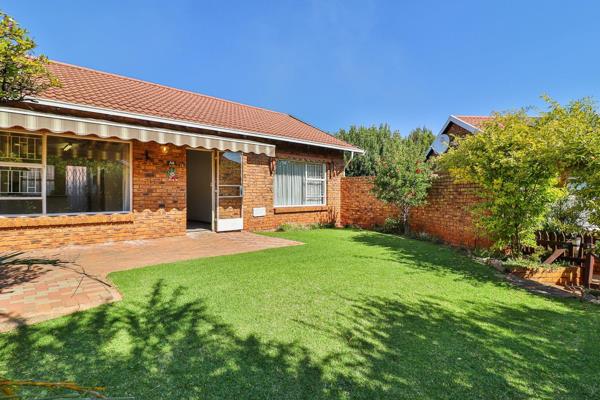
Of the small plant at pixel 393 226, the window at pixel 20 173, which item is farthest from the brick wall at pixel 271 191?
the window at pixel 20 173

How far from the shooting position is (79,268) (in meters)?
10.1

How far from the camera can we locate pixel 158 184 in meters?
15.8

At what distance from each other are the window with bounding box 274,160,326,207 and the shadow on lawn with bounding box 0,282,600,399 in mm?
14737

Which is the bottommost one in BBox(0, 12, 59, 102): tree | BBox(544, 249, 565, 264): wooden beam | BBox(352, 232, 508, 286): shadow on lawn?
BBox(352, 232, 508, 286): shadow on lawn

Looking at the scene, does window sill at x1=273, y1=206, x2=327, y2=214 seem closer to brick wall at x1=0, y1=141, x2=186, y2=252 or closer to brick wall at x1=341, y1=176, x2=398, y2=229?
brick wall at x1=341, y1=176, x2=398, y2=229

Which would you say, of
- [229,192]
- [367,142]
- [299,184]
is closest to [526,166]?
[299,184]

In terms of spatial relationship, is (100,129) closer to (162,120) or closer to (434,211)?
(162,120)

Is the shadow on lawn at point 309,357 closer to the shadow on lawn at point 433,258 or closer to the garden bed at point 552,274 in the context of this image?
the shadow on lawn at point 433,258

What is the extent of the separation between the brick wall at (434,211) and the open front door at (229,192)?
898 centimetres

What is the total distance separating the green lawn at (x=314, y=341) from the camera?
15.3ft

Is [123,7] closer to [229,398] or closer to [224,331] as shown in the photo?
[224,331]

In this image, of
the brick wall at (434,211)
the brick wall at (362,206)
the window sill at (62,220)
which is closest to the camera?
the window sill at (62,220)

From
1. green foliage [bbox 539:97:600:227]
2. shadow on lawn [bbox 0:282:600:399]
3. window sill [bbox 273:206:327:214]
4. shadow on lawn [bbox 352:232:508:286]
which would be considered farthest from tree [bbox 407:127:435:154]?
shadow on lawn [bbox 0:282:600:399]

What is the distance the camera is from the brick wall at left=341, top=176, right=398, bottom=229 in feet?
72.3
